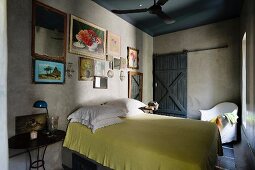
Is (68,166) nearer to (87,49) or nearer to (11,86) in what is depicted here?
(11,86)

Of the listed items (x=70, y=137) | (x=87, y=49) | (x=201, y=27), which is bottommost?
(x=70, y=137)

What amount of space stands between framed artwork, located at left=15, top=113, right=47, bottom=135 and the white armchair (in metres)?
3.59

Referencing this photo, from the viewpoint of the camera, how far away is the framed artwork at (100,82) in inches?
128

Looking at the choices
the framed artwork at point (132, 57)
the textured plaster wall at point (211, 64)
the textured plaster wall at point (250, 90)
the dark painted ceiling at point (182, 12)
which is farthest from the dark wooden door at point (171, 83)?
the textured plaster wall at point (250, 90)

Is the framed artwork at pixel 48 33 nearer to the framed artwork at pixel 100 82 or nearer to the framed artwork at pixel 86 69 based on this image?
the framed artwork at pixel 86 69

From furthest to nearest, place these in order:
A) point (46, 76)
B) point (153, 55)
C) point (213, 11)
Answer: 1. point (153, 55)
2. point (213, 11)
3. point (46, 76)

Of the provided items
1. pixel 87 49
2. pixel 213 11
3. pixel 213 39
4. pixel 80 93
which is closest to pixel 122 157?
pixel 80 93

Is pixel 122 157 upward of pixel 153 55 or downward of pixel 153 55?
downward

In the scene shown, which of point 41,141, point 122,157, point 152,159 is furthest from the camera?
point 41,141

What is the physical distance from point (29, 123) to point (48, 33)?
4.44 ft

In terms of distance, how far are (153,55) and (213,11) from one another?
7.07ft

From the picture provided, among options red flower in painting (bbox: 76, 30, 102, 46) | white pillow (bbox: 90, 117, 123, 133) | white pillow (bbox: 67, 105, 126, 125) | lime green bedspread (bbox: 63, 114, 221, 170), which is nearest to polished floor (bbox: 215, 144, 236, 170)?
lime green bedspread (bbox: 63, 114, 221, 170)

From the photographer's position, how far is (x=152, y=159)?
1.53 meters

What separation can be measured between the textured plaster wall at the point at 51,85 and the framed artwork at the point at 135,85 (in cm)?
24
